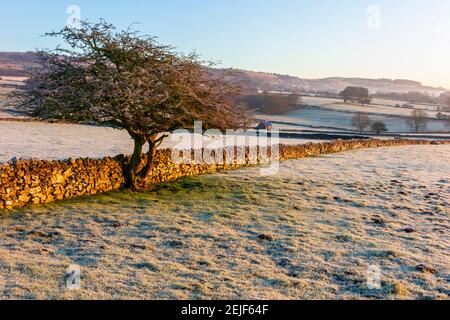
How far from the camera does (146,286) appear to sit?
9.32 m

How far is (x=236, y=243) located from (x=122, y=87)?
311 inches

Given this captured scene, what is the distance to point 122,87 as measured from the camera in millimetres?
16656

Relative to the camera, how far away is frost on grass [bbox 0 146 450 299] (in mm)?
9500

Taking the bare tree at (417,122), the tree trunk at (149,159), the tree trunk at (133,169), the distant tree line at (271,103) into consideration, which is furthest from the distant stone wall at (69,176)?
the distant tree line at (271,103)

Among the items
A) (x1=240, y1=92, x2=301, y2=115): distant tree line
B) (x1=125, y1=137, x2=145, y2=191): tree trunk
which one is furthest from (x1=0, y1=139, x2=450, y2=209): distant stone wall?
(x1=240, y1=92, x2=301, y2=115): distant tree line

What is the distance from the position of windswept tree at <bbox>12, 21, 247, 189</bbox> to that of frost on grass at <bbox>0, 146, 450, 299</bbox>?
3.57 metres

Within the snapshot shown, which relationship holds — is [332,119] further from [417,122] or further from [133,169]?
[133,169]

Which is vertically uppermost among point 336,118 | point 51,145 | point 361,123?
point 336,118

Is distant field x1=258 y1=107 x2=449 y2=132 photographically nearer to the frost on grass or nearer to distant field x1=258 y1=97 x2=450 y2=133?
distant field x1=258 y1=97 x2=450 y2=133

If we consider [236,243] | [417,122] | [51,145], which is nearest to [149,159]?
[236,243]

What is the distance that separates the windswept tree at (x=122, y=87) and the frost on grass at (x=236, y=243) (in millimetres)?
3568
